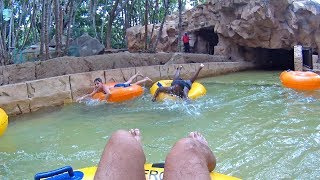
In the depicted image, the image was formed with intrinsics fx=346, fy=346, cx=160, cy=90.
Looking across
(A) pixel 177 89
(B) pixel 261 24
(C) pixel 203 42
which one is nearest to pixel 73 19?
(C) pixel 203 42

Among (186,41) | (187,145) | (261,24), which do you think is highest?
(261,24)

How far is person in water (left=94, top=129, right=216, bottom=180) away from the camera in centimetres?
178

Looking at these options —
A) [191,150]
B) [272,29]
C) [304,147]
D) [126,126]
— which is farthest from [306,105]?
[272,29]

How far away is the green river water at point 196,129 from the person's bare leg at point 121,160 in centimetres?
168

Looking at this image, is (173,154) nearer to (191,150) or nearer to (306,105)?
(191,150)

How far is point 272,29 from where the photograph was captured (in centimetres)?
1405

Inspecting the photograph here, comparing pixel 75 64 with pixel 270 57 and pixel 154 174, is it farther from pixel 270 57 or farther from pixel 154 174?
pixel 270 57

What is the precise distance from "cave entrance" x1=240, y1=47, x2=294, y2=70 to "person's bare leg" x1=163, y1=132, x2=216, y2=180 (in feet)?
48.1

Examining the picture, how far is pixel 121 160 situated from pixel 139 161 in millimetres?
109

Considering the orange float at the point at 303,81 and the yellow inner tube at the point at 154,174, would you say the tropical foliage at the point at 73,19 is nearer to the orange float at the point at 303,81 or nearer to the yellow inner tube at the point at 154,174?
the orange float at the point at 303,81

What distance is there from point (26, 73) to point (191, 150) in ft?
22.2

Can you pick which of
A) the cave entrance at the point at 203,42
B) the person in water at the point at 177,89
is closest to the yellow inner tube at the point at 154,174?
the person in water at the point at 177,89

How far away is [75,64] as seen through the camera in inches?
349

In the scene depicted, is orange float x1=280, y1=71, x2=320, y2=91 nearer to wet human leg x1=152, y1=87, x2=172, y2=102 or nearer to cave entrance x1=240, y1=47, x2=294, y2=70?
wet human leg x1=152, y1=87, x2=172, y2=102
